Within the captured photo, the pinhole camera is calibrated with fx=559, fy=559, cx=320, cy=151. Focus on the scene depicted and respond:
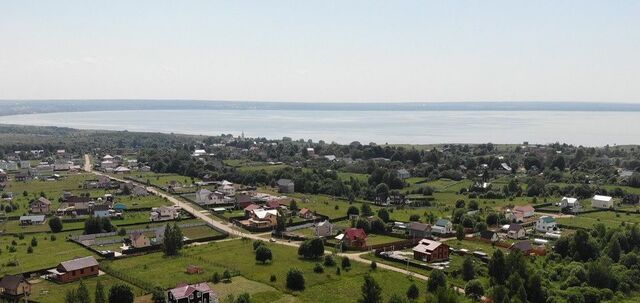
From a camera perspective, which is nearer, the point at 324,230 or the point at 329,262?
the point at 329,262

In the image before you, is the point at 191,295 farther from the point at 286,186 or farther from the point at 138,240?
the point at 286,186

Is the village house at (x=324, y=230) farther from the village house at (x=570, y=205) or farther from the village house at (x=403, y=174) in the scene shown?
the village house at (x=403, y=174)

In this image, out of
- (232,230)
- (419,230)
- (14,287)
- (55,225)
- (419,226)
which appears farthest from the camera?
(232,230)

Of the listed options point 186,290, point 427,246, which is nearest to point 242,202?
point 427,246

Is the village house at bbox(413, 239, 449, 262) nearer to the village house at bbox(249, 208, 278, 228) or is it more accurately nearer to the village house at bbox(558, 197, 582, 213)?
the village house at bbox(249, 208, 278, 228)

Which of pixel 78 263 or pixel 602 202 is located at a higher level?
pixel 78 263

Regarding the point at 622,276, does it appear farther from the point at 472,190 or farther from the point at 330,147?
the point at 330,147
